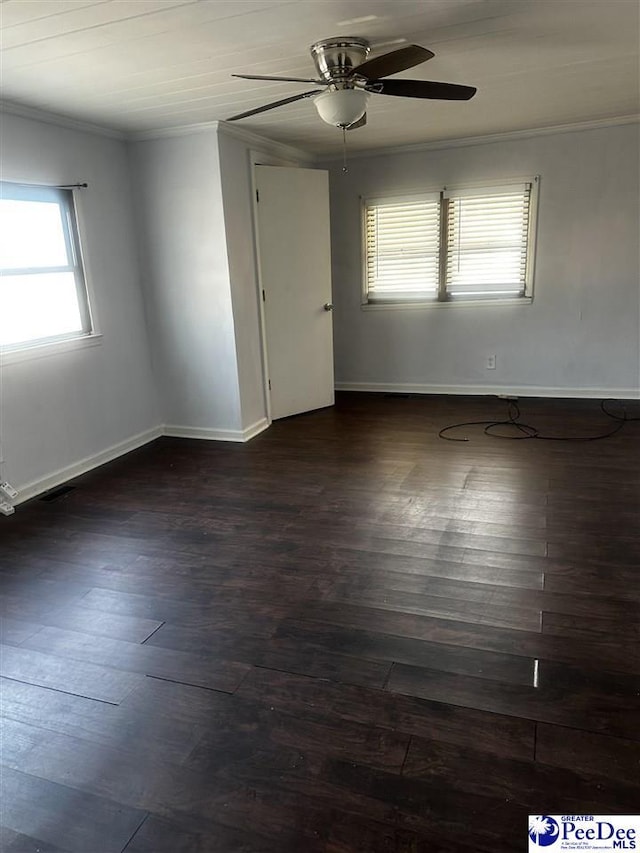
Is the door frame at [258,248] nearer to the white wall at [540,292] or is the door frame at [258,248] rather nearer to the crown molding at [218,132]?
the crown molding at [218,132]

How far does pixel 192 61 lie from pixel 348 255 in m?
3.27

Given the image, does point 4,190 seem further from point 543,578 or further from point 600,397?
point 600,397

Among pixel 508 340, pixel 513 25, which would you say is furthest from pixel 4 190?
pixel 508 340

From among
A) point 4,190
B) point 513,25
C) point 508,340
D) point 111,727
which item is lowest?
point 111,727

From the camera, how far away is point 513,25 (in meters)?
2.46

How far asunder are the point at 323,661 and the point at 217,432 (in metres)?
2.92

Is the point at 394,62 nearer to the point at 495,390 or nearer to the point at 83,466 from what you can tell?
the point at 83,466

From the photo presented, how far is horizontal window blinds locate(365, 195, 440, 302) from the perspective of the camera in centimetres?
554

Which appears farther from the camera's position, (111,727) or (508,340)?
(508,340)

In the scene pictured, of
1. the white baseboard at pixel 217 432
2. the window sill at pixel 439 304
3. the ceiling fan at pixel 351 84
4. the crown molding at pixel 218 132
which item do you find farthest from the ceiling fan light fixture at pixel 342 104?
the window sill at pixel 439 304

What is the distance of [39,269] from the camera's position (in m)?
3.72

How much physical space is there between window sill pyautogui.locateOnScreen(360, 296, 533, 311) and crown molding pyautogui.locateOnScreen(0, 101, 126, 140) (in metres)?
2.79

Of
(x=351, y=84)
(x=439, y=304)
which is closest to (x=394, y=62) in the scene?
(x=351, y=84)

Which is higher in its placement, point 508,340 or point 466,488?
point 508,340
